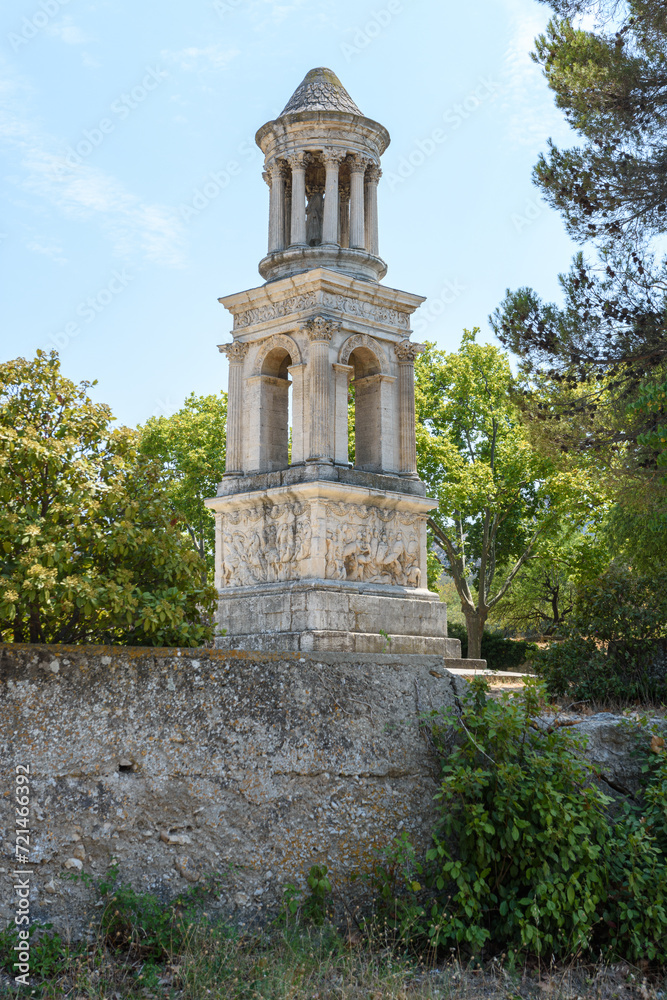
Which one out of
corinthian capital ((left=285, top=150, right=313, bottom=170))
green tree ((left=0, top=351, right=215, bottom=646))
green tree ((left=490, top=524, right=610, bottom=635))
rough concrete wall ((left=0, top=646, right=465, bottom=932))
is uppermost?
corinthian capital ((left=285, top=150, right=313, bottom=170))

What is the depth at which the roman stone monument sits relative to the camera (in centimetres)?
1380

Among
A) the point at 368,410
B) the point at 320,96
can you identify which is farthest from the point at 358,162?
the point at 368,410

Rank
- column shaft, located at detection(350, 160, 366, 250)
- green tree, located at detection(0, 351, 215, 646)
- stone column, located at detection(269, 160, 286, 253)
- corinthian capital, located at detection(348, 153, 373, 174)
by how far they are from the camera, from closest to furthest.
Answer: green tree, located at detection(0, 351, 215, 646) → column shaft, located at detection(350, 160, 366, 250) → corinthian capital, located at detection(348, 153, 373, 174) → stone column, located at detection(269, 160, 286, 253)

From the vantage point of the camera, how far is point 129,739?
5.21 m

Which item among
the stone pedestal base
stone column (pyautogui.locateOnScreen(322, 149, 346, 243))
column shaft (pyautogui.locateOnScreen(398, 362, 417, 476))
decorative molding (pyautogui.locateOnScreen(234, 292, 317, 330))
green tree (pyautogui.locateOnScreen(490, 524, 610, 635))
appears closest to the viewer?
the stone pedestal base

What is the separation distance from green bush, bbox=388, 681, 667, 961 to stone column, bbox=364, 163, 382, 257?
40.2 ft

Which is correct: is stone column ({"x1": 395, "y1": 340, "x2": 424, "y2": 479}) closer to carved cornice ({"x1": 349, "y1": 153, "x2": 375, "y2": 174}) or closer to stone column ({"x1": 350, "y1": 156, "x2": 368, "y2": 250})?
stone column ({"x1": 350, "y1": 156, "x2": 368, "y2": 250})

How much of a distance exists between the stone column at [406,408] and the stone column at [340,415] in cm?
122

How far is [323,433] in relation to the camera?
47.1 feet

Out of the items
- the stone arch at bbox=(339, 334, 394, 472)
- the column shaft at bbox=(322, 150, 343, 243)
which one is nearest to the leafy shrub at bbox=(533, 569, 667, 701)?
the stone arch at bbox=(339, 334, 394, 472)

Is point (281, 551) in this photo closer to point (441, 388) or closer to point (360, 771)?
point (360, 771)

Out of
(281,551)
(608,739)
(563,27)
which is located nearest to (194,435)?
(281,551)

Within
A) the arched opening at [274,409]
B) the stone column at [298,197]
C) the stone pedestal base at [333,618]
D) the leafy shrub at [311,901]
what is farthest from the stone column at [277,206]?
the leafy shrub at [311,901]

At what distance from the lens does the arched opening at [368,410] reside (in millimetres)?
15516
